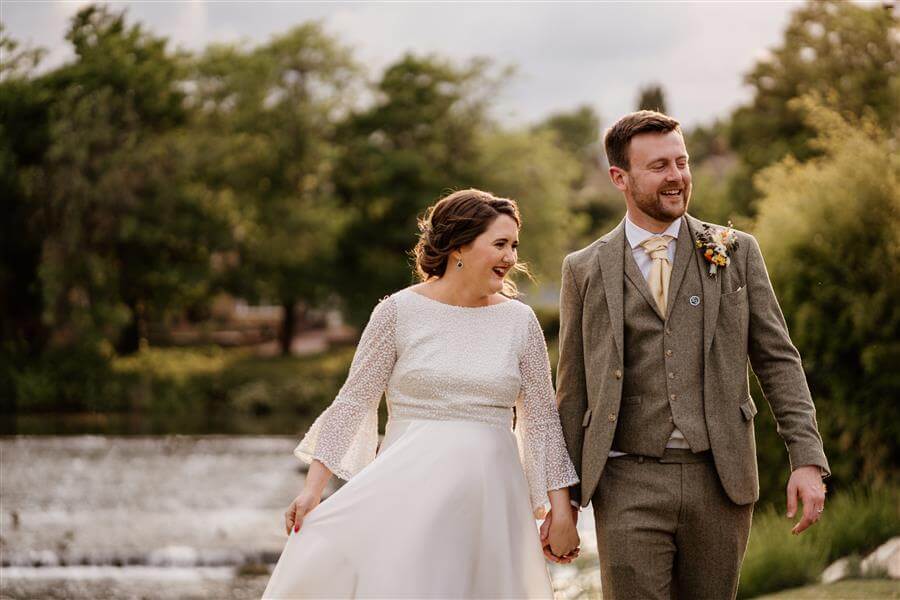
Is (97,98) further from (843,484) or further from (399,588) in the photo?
(399,588)

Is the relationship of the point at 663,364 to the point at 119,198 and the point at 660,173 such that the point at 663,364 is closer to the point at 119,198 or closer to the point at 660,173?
the point at 660,173

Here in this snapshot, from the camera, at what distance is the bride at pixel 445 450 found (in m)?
3.72

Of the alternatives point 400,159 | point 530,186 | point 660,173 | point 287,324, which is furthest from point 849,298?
point 287,324

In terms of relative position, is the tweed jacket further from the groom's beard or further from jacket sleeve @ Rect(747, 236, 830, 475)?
the groom's beard

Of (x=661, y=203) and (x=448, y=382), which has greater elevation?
(x=661, y=203)

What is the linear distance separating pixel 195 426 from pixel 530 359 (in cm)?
2156

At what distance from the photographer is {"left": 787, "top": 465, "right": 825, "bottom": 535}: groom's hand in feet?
11.9

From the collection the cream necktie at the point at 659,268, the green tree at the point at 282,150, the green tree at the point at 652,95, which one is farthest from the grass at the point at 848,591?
the green tree at the point at 652,95

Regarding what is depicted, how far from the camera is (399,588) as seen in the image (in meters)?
3.66

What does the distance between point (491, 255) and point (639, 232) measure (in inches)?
20.8

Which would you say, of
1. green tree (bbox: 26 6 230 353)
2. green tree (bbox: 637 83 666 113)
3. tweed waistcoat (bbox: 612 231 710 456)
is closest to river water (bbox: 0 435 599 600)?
tweed waistcoat (bbox: 612 231 710 456)

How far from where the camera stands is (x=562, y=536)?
392cm

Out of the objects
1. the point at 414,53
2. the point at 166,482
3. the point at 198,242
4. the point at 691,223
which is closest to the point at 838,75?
the point at 414,53

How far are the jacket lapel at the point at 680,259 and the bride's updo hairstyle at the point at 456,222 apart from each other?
0.58 metres
